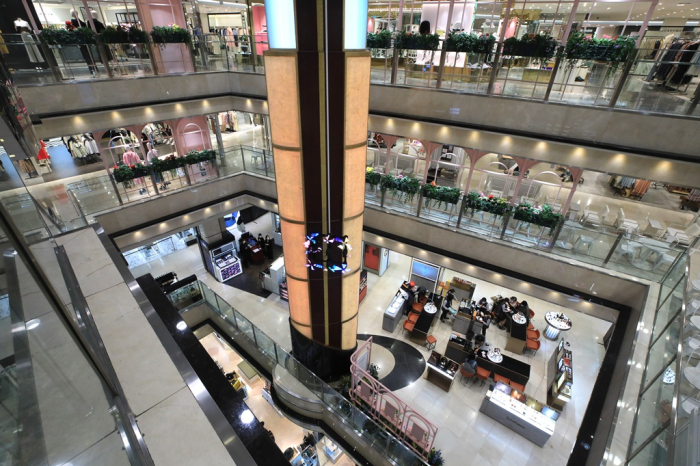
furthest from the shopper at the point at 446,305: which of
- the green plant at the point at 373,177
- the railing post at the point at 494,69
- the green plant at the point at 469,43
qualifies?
the green plant at the point at 469,43

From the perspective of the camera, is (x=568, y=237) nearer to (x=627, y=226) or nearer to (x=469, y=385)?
(x=627, y=226)

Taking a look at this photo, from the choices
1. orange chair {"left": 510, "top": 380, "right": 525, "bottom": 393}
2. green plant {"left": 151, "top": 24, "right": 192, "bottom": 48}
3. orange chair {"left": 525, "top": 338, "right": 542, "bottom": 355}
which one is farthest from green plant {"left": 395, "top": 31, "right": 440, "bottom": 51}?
orange chair {"left": 510, "top": 380, "right": 525, "bottom": 393}

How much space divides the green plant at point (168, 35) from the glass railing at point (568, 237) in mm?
8269

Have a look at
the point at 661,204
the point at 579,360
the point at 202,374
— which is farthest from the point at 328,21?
the point at 661,204

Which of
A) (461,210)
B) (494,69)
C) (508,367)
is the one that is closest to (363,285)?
(461,210)

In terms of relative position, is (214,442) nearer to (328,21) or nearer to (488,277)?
(328,21)

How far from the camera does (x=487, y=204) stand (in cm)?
932

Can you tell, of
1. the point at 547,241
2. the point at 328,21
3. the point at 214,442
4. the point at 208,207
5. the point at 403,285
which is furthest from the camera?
the point at 403,285

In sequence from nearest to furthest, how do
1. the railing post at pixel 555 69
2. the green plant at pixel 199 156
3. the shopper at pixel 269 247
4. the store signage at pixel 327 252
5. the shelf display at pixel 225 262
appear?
the store signage at pixel 327 252
the railing post at pixel 555 69
the green plant at pixel 199 156
the shelf display at pixel 225 262
the shopper at pixel 269 247

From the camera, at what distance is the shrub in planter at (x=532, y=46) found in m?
7.68

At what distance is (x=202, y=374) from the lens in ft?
18.4

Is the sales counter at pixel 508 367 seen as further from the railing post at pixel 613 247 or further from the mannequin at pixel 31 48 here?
the mannequin at pixel 31 48

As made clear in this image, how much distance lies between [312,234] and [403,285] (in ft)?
25.0

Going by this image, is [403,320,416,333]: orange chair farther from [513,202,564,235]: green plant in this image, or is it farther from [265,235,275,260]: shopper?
[265,235,275,260]: shopper
